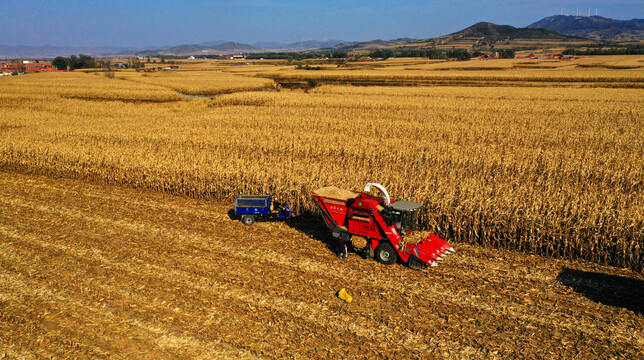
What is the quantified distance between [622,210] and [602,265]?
1605mm

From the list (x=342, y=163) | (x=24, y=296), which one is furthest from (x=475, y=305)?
(x=342, y=163)

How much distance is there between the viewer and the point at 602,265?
9.32 m

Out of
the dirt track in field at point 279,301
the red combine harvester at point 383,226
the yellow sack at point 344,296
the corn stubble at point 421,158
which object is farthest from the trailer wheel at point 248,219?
the yellow sack at point 344,296

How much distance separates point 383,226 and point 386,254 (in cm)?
70

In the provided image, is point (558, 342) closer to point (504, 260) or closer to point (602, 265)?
point (504, 260)

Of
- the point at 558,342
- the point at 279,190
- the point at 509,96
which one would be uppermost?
the point at 509,96

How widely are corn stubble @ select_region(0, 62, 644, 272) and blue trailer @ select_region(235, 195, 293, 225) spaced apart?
1.15 meters

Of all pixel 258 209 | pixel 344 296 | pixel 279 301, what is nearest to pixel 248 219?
pixel 258 209

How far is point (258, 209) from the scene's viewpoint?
37.5 ft

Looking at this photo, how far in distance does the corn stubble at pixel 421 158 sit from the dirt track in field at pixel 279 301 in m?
1.02

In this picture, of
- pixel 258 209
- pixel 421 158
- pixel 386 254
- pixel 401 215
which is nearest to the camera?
pixel 401 215

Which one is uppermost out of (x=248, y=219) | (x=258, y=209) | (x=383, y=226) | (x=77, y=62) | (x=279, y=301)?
(x=77, y=62)

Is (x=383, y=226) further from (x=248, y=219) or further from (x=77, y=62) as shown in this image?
(x=77, y=62)

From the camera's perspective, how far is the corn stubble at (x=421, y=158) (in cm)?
1016
